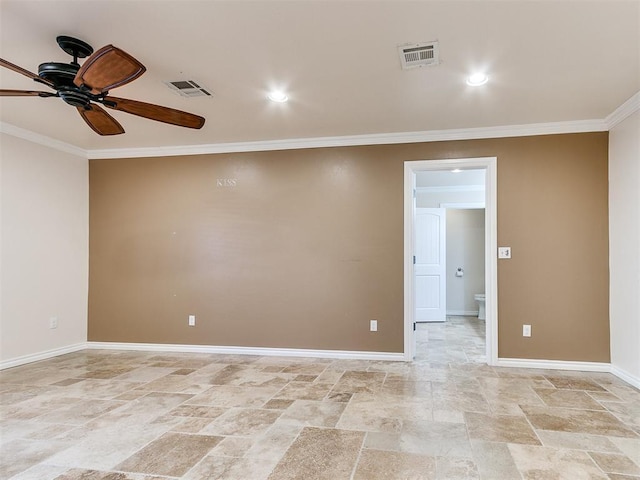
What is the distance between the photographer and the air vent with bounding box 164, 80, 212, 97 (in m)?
2.96

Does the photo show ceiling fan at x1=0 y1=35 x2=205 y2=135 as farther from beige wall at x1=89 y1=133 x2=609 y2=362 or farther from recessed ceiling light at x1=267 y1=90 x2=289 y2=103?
beige wall at x1=89 y1=133 x2=609 y2=362

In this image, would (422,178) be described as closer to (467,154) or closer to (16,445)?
(467,154)

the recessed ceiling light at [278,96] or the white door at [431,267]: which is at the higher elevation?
the recessed ceiling light at [278,96]

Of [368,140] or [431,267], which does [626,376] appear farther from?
[431,267]

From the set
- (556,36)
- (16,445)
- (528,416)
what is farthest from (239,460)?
(556,36)

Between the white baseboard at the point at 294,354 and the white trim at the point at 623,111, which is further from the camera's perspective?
the white baseboard at the point at 294,354

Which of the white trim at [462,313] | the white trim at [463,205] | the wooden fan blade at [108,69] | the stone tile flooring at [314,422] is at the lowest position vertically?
the white trim at [462,313]

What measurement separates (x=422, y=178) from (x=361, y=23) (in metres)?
4.52

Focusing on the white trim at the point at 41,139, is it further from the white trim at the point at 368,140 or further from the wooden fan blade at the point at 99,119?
the wooden fan blade at the point at 99,119

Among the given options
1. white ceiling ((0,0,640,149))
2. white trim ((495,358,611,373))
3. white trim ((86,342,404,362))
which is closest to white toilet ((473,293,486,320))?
white trim ((495,358,611,373))

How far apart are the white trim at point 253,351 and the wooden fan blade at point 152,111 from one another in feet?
8.76

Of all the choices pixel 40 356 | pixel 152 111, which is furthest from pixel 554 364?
pixel 40 356

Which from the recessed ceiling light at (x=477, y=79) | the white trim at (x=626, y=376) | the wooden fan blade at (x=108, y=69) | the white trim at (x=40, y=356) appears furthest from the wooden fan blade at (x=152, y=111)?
the white trim at (x=626, y=376)

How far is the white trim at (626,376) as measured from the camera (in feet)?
10.6
